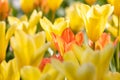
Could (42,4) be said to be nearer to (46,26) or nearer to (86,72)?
(46,26)

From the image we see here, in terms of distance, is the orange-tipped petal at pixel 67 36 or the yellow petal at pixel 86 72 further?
the orange-tipped petal at pixel 67 36

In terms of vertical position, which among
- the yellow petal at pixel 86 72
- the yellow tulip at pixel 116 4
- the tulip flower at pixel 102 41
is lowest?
the yellow petal at pixel 86 72

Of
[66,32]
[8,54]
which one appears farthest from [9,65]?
[8,54]

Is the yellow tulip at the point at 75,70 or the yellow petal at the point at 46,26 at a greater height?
the yellow petal at the point at 46,26

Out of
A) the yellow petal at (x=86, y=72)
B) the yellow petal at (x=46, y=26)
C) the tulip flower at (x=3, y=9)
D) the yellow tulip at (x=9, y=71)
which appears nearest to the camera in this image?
the yellow petal at (x=86, y=72)

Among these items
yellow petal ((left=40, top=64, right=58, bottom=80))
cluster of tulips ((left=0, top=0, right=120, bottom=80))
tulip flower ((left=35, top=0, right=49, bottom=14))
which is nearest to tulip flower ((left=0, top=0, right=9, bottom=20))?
tulip flower ((left=35, top=0, right=49, bottom=14))

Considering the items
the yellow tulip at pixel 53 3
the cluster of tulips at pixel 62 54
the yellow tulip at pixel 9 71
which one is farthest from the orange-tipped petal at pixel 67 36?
the yellow tulip at pixel 53 3

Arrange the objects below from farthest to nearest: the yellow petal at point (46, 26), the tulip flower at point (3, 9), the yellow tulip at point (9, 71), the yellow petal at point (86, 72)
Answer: the tulip flower at point (3, 9), the yellow petal at point (46, 26), the yellow tulip at point (9, 71), the yellow petal at point (86, 72)

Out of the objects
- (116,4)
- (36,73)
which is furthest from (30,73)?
(116,4)

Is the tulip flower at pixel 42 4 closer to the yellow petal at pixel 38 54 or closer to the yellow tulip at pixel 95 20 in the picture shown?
the yellow tulip at pixel 95 20
